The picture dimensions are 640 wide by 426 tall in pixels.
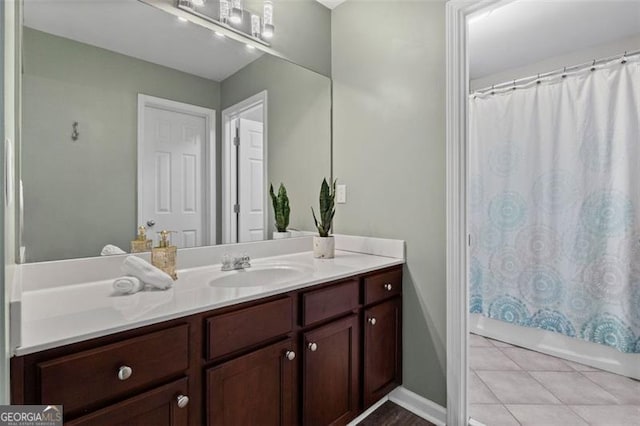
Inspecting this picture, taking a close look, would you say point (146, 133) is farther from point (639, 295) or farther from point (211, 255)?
point (639, 295)

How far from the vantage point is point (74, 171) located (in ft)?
4.15

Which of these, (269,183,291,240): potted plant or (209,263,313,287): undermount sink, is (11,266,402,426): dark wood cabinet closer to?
(209,263,313,287): undermount sink

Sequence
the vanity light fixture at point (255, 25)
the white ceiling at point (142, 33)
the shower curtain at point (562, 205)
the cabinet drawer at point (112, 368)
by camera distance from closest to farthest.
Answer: the cabinet drawer at point (112, 368)
the white ceiling at point (142, 33)
the vanity light fixture at point (255, 25)
the shower curtain at point (562, 205)

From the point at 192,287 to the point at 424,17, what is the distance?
5.76 feet

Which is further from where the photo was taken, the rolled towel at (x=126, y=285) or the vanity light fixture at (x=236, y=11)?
the vanity light fixture at (x=236, y=11)

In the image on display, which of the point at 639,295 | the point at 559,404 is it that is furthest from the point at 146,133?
the point at 639,295

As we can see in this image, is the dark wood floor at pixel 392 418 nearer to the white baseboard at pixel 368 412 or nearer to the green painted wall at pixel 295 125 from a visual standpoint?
the white baseboard at pixel 368 412

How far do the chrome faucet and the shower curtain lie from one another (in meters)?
2.11

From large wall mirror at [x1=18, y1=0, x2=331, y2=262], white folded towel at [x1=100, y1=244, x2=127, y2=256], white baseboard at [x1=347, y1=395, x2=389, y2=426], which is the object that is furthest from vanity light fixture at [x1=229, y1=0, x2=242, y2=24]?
white baseboard at [x1=347, y1=395, x2=389, y2=426]

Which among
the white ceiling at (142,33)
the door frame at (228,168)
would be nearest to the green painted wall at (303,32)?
the white ceiling at (142,33)

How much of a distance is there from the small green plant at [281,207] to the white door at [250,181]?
0.08 metres

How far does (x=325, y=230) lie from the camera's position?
6.31ft

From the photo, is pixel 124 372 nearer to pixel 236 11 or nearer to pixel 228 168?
pixel 228 168

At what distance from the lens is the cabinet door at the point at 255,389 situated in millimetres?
1062
